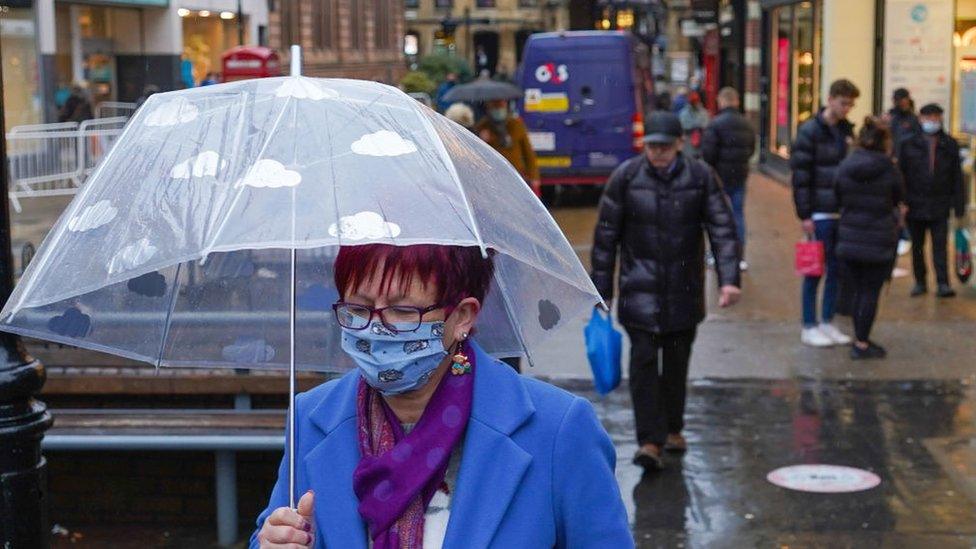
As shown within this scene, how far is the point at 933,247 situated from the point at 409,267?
10.9m

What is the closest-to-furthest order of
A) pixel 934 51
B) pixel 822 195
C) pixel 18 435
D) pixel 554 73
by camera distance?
pixel 18 435, pixel 822 195, pixel 934 51, pixel 554 73

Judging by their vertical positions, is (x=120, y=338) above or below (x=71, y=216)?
below

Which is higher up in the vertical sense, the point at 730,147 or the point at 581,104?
the point at 581,104

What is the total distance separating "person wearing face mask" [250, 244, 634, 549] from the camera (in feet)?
7.77

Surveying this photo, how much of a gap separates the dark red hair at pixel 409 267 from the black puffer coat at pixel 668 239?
495 cm

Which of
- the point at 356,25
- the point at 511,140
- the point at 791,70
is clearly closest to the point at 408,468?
the point at 511,140

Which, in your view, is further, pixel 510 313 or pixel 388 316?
pixel 510 313

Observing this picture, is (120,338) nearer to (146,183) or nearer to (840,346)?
(146,183)

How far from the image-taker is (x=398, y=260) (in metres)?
2.41

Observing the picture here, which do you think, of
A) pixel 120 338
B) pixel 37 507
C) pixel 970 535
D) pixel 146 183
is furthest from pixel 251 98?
pixel 970 535

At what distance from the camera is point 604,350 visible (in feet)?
24.4

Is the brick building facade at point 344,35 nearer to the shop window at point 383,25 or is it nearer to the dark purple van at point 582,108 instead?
the shop window at point 383,25

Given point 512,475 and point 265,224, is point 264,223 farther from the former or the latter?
point 512,475

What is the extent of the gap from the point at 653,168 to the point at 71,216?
16.6 feet
